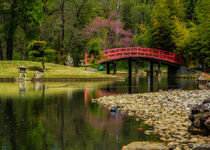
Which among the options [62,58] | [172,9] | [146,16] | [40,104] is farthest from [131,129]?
[146,16]

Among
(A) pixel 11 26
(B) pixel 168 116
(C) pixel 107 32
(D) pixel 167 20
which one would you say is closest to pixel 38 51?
(A) pixel 11 26

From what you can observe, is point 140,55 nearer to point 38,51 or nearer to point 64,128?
point 38,51

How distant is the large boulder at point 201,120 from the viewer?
10273 millimetres

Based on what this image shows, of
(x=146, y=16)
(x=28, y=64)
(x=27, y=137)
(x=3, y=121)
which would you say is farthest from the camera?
(x=146, y=16)

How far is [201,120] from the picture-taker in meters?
10.4

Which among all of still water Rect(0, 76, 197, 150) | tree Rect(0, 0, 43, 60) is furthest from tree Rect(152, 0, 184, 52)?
still water Rect(0, 76, 197, 150)

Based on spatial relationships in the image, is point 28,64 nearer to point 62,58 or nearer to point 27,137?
point 62,58

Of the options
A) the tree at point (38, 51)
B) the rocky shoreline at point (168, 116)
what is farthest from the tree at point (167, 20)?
the rocky shoreline at point (168, 116)

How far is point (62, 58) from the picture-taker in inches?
2037

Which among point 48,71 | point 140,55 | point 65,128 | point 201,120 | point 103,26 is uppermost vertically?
point 103,26

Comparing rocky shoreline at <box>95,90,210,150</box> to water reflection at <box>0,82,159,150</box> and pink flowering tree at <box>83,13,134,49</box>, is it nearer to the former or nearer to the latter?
water reflection at <box>0,82,159,150</box>

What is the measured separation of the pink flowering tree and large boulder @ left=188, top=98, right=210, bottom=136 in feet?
162

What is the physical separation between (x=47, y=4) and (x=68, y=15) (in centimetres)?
519

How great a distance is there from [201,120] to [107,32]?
53.3 m
